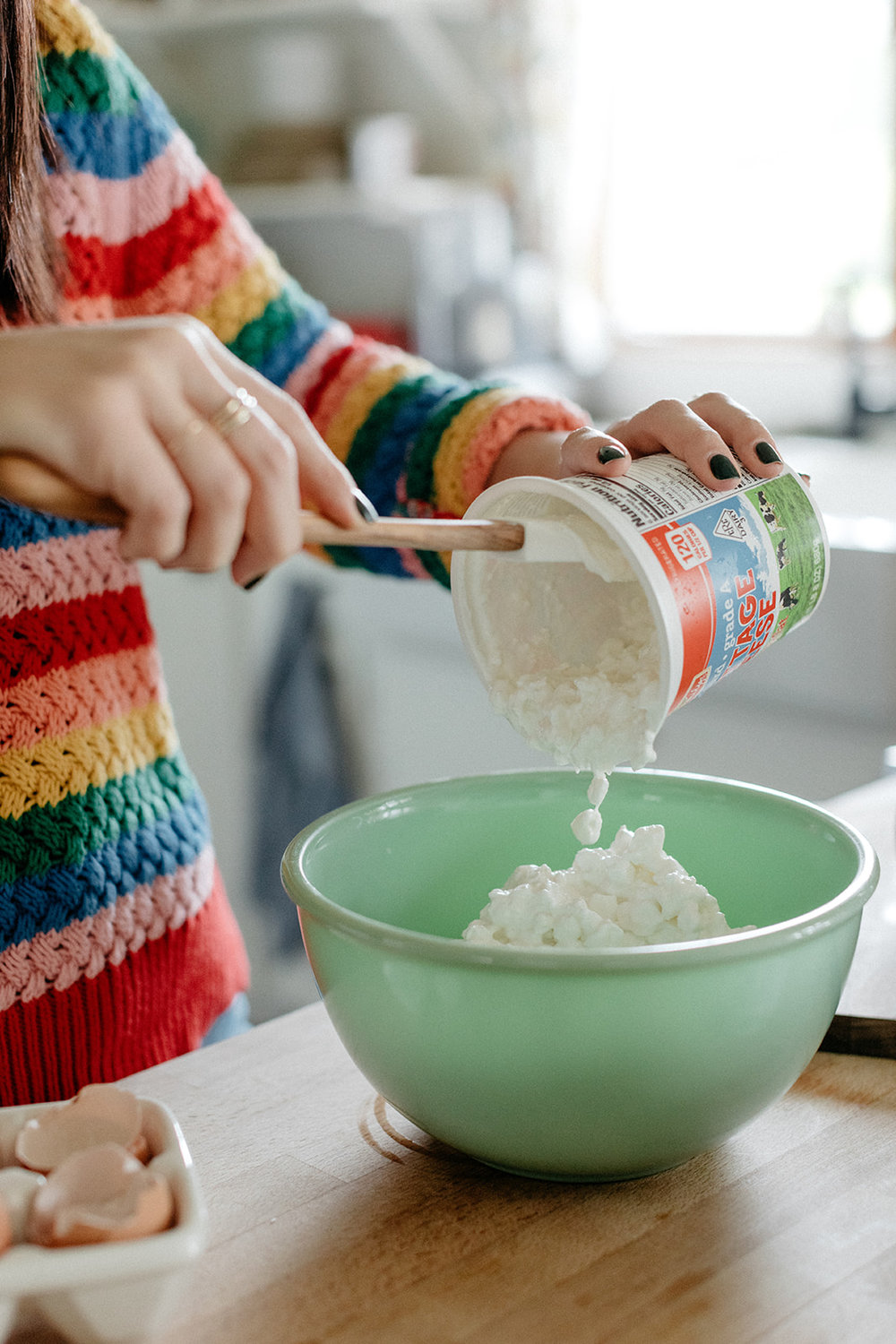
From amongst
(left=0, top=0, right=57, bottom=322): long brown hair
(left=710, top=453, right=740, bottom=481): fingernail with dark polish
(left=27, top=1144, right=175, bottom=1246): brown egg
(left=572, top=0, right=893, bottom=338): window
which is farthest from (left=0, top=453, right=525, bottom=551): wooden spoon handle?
(left=572, top=0, right=893, bottom=338): window

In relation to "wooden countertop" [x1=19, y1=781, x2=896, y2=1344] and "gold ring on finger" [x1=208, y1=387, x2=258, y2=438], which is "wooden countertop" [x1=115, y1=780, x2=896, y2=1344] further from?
"gold ring on finger" [x1=208, y1=387, x2=258, y2=438]

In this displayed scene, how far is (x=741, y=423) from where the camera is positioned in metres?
0.70

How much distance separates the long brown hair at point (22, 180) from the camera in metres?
0.76

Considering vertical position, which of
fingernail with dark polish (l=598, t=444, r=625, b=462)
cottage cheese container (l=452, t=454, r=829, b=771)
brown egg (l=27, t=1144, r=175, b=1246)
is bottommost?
brown egg (l=27, t=1144, r=175, b=1246)

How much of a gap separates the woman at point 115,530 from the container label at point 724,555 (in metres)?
0.02

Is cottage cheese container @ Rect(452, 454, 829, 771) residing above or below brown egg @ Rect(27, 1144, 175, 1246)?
above

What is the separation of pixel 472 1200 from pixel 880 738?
3.72 feet

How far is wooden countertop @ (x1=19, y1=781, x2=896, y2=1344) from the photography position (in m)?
0.48

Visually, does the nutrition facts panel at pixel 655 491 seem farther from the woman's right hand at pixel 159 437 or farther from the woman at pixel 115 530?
the woman's right hand at pixel 159 437

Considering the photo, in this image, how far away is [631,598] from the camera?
0.70 m

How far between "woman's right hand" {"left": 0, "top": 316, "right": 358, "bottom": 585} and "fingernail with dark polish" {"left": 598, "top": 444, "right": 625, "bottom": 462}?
0.62 ft

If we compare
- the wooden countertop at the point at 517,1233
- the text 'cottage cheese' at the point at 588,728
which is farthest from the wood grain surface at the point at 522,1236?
the text 'cottage cheese' at the point at 588,728

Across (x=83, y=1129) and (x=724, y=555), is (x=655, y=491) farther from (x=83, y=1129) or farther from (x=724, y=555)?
(x=83, y=1129)

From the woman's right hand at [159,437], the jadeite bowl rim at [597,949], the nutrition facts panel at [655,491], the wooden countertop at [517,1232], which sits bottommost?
the wooden countertop at [517,1232]
